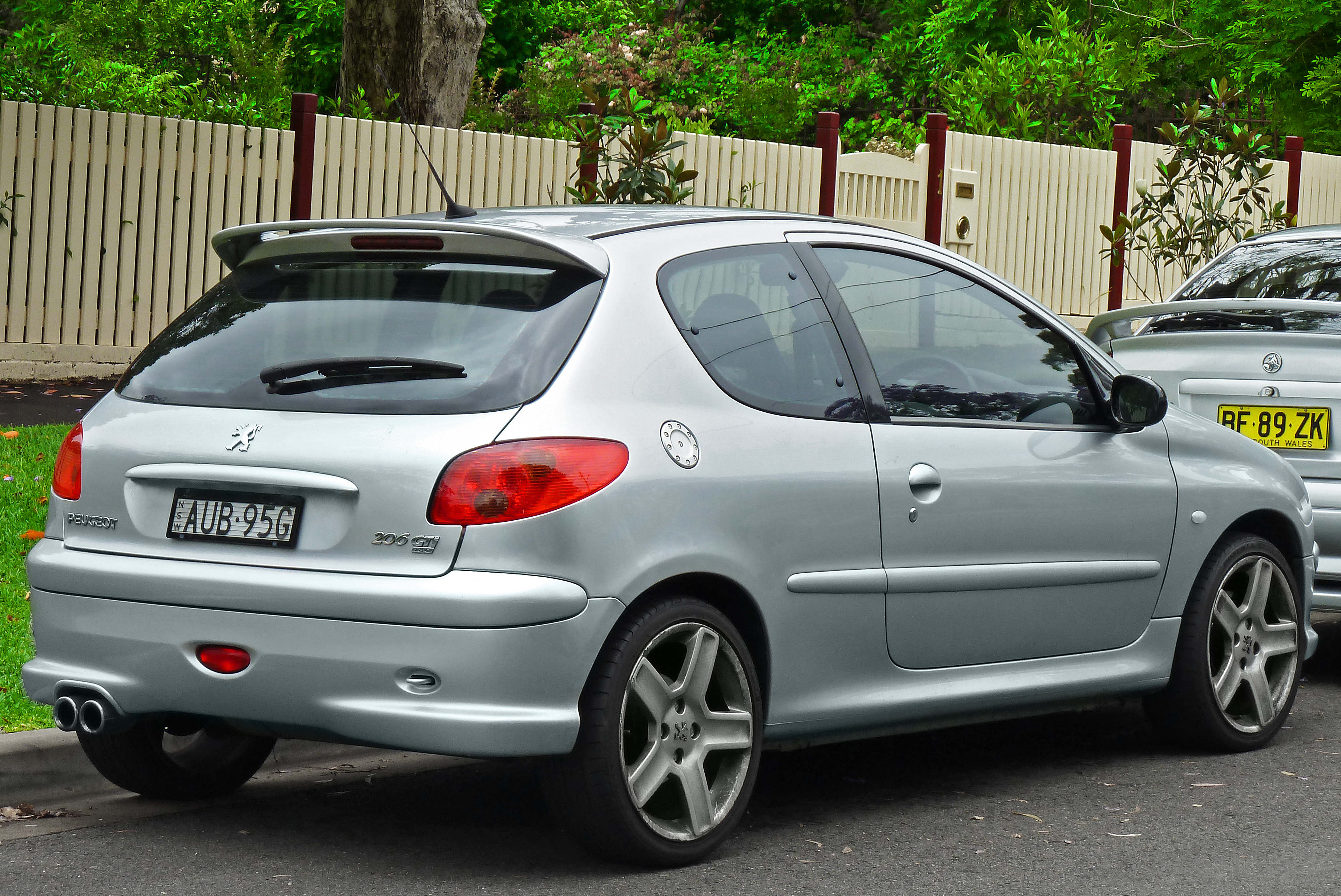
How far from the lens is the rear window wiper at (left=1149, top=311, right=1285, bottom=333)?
23.5 feet

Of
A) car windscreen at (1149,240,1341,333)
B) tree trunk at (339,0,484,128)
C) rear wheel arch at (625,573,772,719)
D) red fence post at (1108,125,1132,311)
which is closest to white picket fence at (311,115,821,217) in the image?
tree trunk at (339,0,484,128)

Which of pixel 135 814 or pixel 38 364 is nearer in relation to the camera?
pixel 135 814

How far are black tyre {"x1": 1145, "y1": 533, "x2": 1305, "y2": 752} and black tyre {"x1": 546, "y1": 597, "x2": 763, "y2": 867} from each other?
6.22 ft

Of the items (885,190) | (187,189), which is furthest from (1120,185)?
(187,189)

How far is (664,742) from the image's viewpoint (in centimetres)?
427

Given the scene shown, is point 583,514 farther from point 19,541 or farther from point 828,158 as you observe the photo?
point 828,158

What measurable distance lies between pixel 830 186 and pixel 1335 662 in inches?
294

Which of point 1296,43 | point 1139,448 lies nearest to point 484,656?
point 1139,448

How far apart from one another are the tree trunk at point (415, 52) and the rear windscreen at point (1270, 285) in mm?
7232

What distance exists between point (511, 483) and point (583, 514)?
0.58ft

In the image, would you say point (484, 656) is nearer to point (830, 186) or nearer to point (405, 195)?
point (405, 195)

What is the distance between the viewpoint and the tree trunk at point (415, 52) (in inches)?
547

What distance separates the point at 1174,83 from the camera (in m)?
32.7

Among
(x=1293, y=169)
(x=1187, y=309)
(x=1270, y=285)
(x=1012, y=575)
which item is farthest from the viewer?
(x=1293, y=169)
